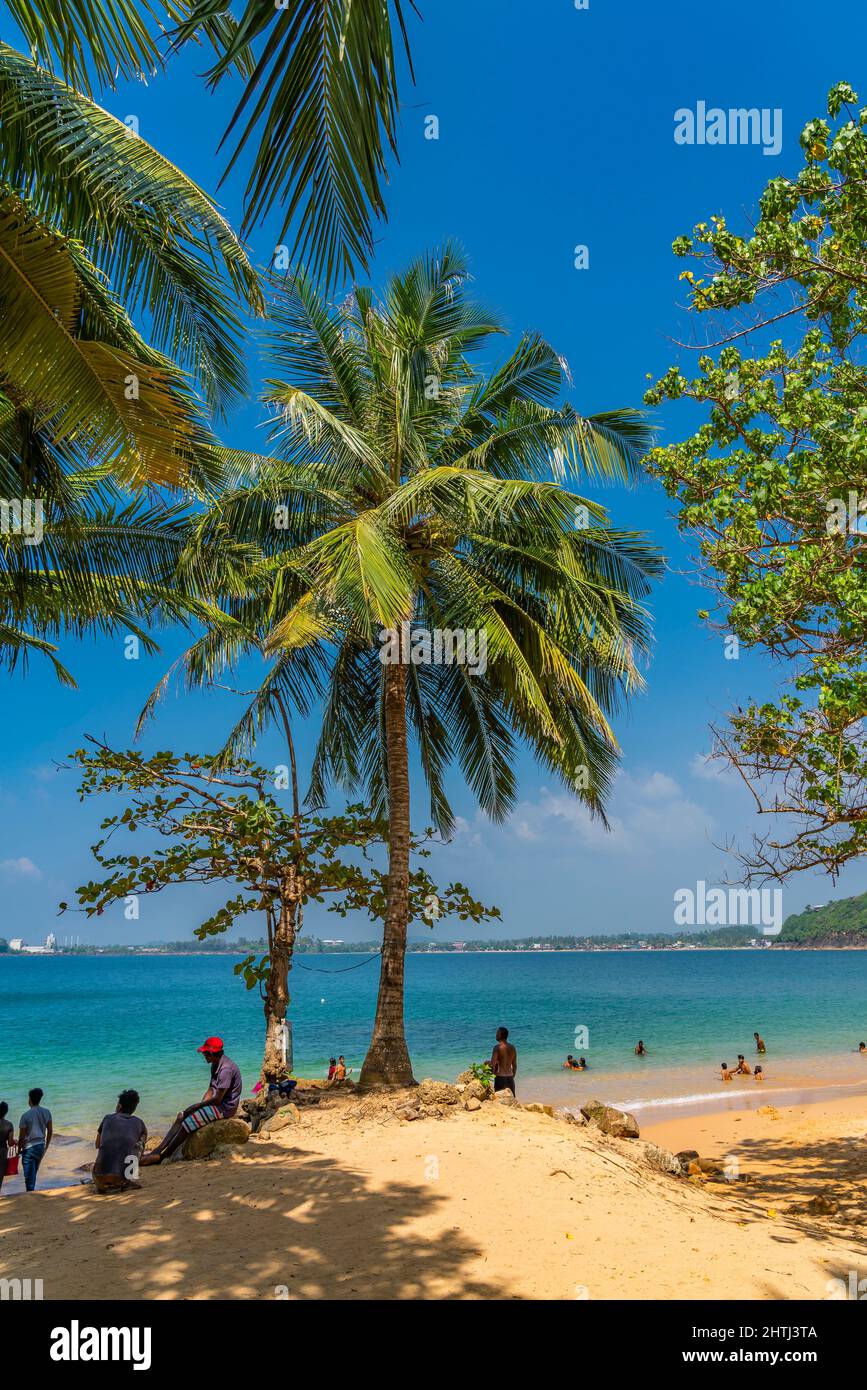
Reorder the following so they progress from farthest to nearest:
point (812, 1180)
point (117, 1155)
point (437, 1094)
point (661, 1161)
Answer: point (812, 1180) < point (437, 1094) < point (661, 1161) < point (117, 1155)

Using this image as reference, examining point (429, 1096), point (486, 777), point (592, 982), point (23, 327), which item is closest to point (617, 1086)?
point (486, 777)

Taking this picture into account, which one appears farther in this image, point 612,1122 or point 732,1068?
point 732,1068

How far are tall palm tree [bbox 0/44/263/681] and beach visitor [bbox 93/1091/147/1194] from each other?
5.34m

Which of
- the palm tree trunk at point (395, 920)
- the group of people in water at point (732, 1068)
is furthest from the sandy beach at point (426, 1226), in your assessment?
the group of people in water at point (732, 1068)

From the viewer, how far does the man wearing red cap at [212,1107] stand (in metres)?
8.61

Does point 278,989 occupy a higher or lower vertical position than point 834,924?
higher

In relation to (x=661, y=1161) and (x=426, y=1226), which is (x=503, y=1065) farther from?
(x=426, y=1226)

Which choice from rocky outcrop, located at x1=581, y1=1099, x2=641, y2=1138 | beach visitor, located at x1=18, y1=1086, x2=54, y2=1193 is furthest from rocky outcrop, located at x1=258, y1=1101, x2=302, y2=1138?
rocky outcrop, located at x1=581, y1=1099, x2=641, y2=1138

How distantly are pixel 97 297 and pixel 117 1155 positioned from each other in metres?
7.12

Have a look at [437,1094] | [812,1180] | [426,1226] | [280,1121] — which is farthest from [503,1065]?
[426,1226]

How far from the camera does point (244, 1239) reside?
612cm

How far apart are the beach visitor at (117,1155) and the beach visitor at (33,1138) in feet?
12.0
